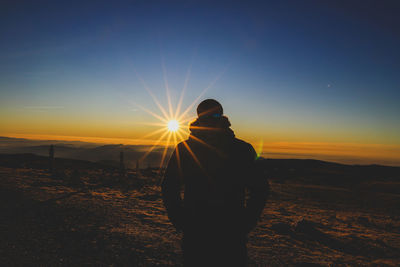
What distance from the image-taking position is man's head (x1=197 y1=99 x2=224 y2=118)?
1.92 metres

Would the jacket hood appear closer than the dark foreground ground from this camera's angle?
Yes

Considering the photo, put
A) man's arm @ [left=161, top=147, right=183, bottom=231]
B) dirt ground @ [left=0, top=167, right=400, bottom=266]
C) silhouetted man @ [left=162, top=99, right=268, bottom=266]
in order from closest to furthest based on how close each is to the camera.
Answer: silhouetted man @ [left=162, top=99, right=268, bottom=266] → man's arm @ [left=161, top=147, right=183, bottom=231] → dirt ground @ [left=0, top=167, right=400, bottom=266]

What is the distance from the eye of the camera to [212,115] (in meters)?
1.91

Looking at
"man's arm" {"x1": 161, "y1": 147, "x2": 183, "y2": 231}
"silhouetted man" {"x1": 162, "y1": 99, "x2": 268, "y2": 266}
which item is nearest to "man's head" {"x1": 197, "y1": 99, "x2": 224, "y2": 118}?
"silhouetted man" {"x1": 162, "y1": 99, "x2": 268, "y2": 266}

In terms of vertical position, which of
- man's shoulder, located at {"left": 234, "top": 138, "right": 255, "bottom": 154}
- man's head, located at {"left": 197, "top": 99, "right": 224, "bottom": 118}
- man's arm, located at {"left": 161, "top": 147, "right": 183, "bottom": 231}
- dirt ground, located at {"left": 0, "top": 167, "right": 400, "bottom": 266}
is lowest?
dirt ground, located at {"left": 0, "top": 167, "right": 400, "bottom": 266}

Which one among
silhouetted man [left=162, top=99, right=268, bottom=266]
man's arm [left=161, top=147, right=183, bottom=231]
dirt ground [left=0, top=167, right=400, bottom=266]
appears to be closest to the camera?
silhouetted man [left=162, top=99, right=268, bottom=266]

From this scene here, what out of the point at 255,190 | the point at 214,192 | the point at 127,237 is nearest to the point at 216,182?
the point at 214,192

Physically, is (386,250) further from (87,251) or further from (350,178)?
(350,178)

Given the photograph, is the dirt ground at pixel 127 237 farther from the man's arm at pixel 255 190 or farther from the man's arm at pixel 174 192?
the man's arm at pixel 255 190

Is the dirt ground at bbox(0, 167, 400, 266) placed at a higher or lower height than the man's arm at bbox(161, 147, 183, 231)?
lower

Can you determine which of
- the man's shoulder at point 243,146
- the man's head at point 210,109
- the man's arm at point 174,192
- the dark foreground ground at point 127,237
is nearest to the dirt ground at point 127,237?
the dark foreground ground at point 127,237

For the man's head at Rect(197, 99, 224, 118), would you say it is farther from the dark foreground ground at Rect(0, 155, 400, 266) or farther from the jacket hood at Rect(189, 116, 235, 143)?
the dark foreground ground at Rect(0, 155, 400, 266)

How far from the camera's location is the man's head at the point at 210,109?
6.30 ft

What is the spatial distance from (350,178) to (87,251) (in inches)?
1404
